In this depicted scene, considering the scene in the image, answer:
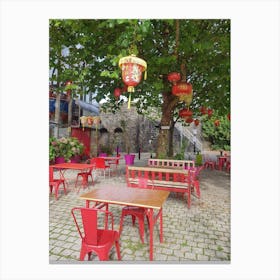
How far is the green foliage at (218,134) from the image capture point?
19.8 m

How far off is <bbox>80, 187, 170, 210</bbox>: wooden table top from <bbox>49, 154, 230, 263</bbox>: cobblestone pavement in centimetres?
43

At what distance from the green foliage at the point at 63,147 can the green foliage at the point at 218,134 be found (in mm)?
14354

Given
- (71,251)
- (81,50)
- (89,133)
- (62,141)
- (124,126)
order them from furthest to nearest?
(124,126) → (89,133) → (62,141) → (81,50) → (71,251)

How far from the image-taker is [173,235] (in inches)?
121

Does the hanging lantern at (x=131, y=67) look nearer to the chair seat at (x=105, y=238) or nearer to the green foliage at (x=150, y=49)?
the green foliage at (x=150, y=49)

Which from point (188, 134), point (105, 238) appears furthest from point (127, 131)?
point (105, 238)

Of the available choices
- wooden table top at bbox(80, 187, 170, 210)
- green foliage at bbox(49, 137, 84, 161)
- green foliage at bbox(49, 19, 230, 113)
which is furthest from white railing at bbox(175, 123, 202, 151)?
wooden table top at bbox(80, 187, 170, 210)

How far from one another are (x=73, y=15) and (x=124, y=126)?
16.8 m

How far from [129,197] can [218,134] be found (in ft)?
64.6

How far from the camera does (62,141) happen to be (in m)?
9.38

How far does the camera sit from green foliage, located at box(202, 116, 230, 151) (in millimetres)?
19750

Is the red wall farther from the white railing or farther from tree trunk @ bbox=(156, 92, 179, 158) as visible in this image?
the white railing
